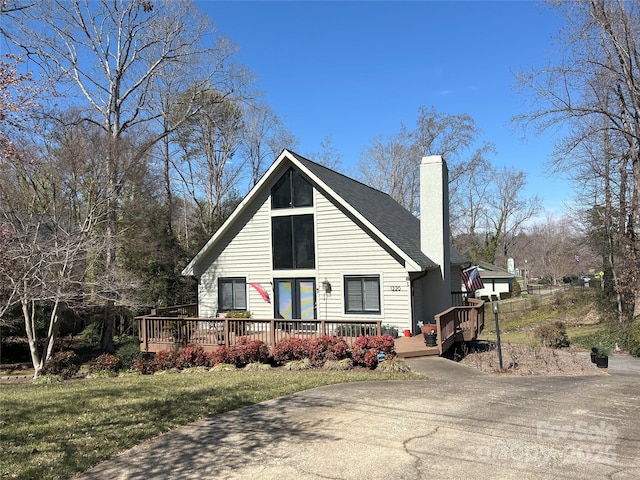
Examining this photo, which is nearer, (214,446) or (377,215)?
(214,446)

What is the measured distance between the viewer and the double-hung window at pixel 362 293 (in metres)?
15.8

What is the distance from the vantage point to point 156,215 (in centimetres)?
2389

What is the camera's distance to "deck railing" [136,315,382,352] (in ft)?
45.5

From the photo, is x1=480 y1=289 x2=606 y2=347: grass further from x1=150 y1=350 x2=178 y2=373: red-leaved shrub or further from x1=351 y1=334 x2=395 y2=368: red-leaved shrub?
x1=150 y1=350 x2=178 y2=373: red-leaved shrub

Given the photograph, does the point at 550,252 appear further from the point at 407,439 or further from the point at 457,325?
the point at 407,439

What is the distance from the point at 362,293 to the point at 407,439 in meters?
10.2

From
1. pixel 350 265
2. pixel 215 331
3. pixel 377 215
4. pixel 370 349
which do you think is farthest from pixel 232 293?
pixel 370 349

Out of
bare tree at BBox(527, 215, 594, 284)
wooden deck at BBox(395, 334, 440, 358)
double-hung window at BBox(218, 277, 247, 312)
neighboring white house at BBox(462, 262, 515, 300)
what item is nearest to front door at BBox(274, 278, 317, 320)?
double-hung window at BBox(218, 277, 247, 312)

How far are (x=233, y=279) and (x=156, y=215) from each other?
8401mm

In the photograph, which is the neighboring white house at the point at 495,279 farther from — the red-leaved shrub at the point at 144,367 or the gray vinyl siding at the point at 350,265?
the red-leaved shrub at the point at 144,367

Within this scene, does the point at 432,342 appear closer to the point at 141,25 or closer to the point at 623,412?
the point at 623,412

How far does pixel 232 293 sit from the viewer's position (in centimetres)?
1797

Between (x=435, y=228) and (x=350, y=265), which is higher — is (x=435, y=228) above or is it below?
above

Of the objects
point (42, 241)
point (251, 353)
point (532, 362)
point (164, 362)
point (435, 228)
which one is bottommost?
point (532, 362)
